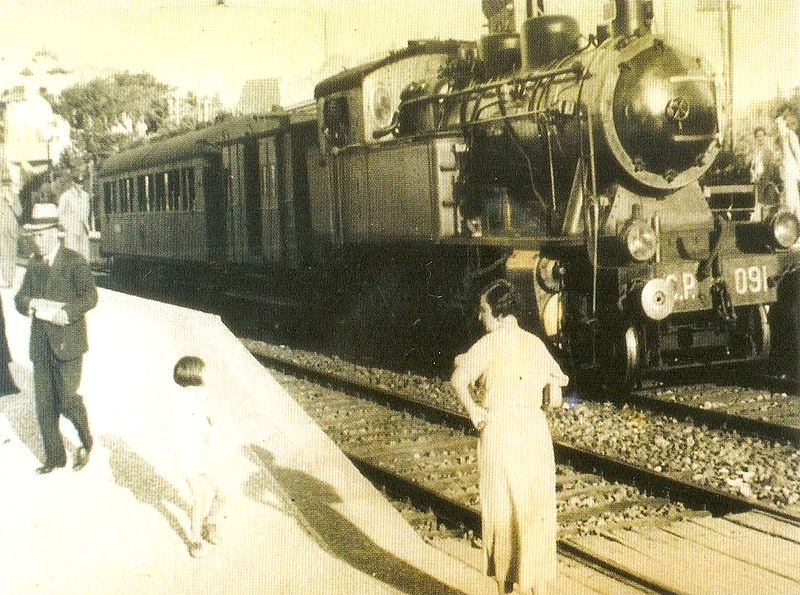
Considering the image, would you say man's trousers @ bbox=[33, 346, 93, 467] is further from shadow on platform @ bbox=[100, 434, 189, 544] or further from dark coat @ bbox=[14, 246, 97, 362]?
shadow on platform @ bbox=[100, 434, 189, 544]

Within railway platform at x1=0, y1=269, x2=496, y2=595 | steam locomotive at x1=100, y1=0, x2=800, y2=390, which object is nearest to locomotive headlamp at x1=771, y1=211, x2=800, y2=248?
steam locomotive at x1=100, y1=0, x2=800, y2=390

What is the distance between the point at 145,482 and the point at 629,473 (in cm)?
240

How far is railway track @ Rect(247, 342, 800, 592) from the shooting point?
4.00 meters

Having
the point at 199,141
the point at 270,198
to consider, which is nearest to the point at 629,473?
the point at 270,198

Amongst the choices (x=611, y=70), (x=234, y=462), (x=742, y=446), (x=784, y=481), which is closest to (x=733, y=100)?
(x=611, y=70)

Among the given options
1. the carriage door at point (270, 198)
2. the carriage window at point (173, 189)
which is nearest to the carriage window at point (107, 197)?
the carriage window at point (173, 189)

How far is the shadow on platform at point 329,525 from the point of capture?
3.39 meters

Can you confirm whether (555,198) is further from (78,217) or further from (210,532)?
(78,217)

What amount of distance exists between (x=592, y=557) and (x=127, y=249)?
12.5m

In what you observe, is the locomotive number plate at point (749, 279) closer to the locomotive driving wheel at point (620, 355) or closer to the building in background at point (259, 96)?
the locomotive driving wheel at point (620, 355)

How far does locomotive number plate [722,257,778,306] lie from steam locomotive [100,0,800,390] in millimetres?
11

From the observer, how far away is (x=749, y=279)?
616cm

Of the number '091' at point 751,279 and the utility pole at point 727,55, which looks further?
the number '091' at point 751,279

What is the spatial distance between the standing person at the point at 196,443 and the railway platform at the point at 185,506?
92 millimetres
